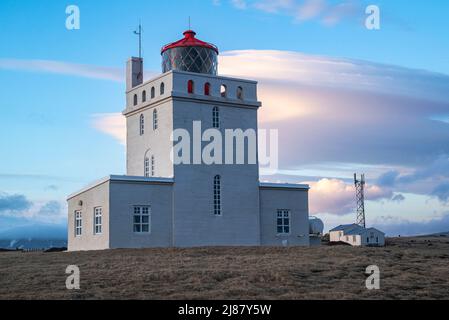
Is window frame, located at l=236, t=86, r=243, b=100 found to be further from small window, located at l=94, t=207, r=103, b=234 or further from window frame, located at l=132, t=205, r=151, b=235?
small window, located at l=94, t=207, r=103, b=234

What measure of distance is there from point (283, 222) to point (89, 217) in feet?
39.0

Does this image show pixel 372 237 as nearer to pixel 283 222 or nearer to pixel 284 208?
pixel 283 222

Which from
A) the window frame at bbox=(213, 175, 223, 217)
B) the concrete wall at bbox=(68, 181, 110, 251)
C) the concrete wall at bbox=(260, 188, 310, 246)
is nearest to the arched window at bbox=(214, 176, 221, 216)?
the window frame at bbox=(213, 175, 223, 217)

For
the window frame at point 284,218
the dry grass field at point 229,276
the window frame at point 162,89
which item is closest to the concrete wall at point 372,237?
the window frame at point 284,218

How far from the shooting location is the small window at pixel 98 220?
38.0 meters

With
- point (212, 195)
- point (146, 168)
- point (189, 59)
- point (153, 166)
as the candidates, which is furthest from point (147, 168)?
point (189, 59)

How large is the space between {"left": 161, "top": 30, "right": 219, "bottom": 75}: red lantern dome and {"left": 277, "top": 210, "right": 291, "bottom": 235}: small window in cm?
Answer: 975

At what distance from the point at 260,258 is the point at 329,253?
4535 millimetres

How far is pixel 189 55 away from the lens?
134 feet

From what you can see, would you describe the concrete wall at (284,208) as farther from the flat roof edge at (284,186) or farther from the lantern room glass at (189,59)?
the lantern room glass at (189,59)

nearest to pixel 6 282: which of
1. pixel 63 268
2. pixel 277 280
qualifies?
pixel 63 268

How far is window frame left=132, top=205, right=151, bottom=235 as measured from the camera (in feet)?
123
